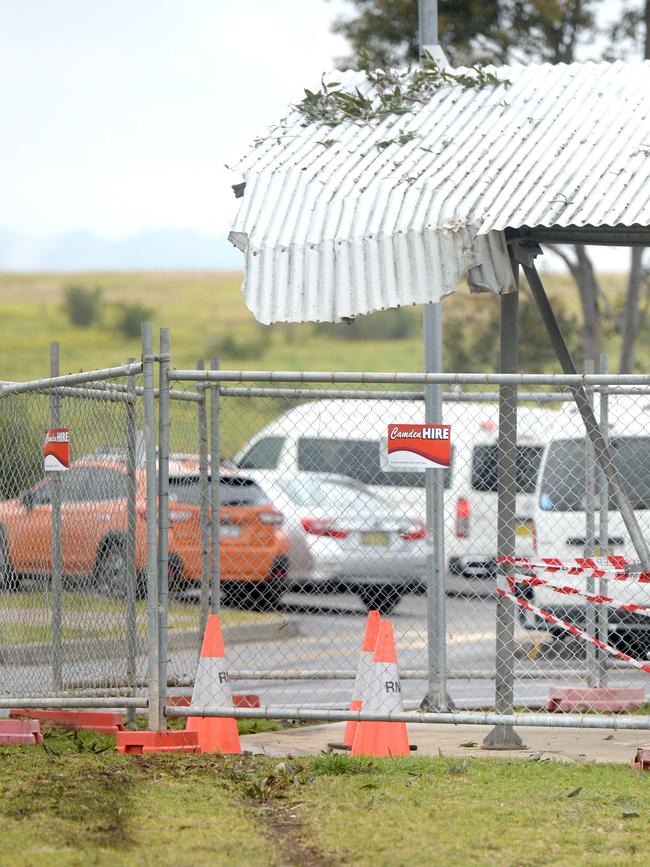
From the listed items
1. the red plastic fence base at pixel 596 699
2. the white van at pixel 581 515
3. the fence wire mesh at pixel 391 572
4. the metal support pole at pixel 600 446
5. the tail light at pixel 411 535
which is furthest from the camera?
the white van at pixel 581 515

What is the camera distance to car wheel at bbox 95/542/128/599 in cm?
877

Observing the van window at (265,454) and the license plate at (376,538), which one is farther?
the van window at (265,454)

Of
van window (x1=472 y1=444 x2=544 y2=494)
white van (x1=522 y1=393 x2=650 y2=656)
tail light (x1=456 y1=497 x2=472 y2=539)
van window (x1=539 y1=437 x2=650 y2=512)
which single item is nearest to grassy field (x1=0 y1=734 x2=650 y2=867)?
white van (x1=522 y1=393 x2=650 y2=656)

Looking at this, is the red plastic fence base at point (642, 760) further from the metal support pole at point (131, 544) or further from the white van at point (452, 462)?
the white van at point (452, 462)

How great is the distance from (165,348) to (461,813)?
3024mm

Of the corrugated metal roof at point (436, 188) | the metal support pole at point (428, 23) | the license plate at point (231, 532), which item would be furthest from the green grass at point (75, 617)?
the metal support pole at point (428, 23)

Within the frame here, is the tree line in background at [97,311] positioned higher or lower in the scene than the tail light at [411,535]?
higher

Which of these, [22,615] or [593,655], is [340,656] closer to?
[593,655]

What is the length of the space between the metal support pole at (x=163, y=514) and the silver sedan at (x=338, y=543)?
2.15 metres

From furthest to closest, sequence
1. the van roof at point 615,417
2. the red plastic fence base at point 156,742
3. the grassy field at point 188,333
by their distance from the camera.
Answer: the grassy field at point 188,333 → the van roof at point 615,417 → the red plastic fence base at point 156,742

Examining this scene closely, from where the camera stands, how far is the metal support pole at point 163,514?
8047mm

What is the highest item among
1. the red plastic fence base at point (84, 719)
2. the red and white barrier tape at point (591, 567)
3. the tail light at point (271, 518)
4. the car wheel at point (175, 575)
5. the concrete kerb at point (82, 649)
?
the tail light at point (271, 518)

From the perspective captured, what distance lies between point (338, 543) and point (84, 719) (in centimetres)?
223

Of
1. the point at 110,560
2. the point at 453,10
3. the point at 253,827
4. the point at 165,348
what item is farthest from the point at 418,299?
the point at 453,10
